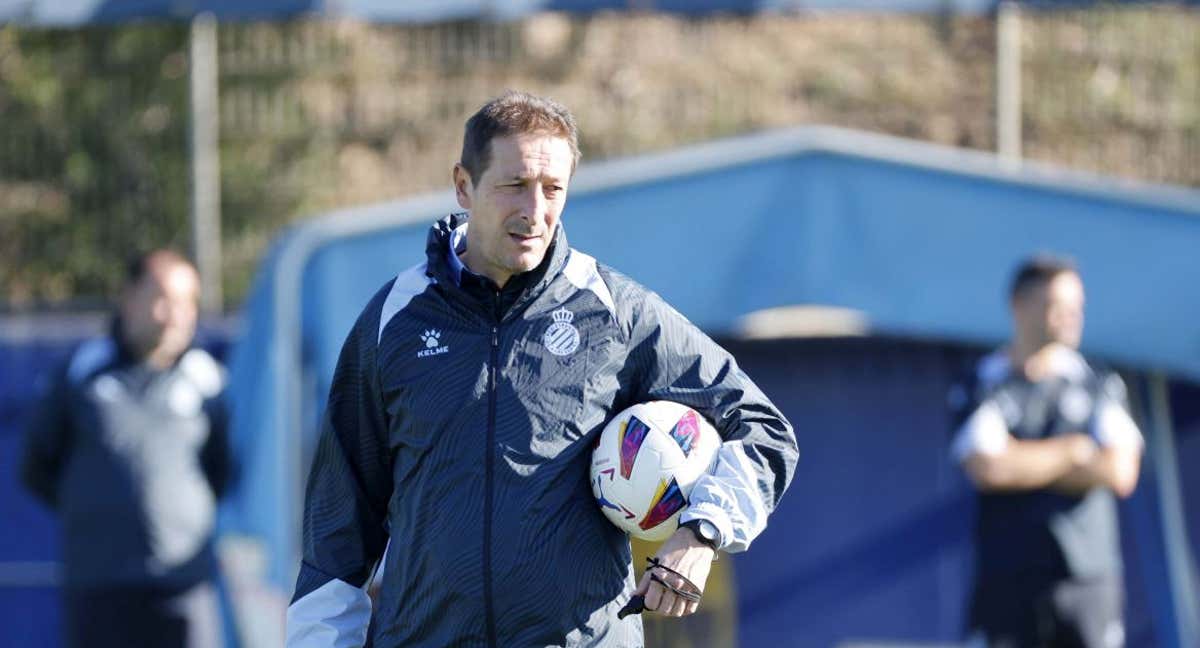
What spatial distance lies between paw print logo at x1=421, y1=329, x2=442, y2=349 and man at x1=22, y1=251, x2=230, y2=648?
12.9 ft

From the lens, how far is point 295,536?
713 centimetres

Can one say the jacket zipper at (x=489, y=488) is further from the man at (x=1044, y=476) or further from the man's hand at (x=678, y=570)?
the man at (x=1044, y=476)

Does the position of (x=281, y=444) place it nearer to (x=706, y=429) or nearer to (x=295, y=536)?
(x=295, y=536)

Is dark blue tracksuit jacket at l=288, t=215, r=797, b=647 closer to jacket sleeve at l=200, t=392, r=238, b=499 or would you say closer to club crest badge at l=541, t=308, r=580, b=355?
club crest badge at l=541, t=308, r=580, b=355

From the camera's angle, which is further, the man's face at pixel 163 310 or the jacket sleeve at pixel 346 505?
the man's face at pixel 163 310

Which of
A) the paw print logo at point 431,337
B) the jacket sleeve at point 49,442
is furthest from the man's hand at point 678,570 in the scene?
the jacket sleeve at point 49,442

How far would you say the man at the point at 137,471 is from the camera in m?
7.46

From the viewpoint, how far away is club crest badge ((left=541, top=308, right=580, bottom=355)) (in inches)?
144

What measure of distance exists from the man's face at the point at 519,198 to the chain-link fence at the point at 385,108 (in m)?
6.17

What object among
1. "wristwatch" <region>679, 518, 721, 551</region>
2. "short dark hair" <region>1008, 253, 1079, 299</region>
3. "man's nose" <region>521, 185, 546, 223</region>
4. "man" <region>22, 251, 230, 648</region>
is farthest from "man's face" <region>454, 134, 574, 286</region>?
"man" <region>22, 251, 230, 648</region>

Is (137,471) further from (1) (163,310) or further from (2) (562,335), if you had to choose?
(2) (562,335)

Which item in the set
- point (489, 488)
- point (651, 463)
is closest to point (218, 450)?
point (489, 488)

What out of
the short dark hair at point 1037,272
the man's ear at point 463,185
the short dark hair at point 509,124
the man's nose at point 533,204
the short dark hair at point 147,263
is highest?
the short dark hair at point 509,124

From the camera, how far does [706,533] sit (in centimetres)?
347
